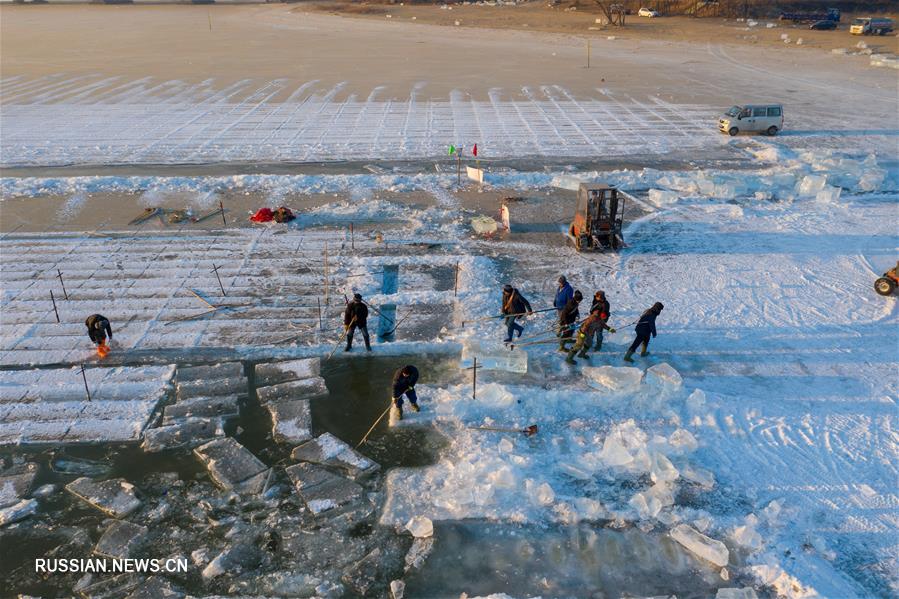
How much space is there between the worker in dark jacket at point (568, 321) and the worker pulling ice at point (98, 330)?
904 cm

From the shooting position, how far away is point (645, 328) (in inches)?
472

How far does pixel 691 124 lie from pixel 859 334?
18.5 metres

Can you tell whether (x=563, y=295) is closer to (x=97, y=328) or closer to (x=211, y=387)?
(x=211, y=387)

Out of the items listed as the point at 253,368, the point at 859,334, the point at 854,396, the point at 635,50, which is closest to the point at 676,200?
the point at 859,334

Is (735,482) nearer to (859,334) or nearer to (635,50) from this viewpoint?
(859,334)

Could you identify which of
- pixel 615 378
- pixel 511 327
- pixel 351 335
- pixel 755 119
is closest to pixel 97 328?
pixel 351 335

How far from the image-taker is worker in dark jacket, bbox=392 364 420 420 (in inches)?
413

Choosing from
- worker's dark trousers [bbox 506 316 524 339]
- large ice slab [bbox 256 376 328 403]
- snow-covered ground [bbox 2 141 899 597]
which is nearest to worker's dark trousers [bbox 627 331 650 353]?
snow-covered ground [bbox 2 141 899 597]

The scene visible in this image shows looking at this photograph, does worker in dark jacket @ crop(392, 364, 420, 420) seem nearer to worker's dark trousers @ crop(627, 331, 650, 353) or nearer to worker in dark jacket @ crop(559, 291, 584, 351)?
worker in dark jacket @ crop(559, 291, 584, 351)

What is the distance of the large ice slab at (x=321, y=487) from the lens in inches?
360

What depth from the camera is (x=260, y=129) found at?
94.6 feet

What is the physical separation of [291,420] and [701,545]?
665cm

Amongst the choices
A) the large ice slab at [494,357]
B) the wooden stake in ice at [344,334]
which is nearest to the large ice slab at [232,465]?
the wooden stake in ice at [344,334]

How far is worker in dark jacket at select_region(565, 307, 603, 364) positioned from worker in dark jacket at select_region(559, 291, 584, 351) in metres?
0.26
